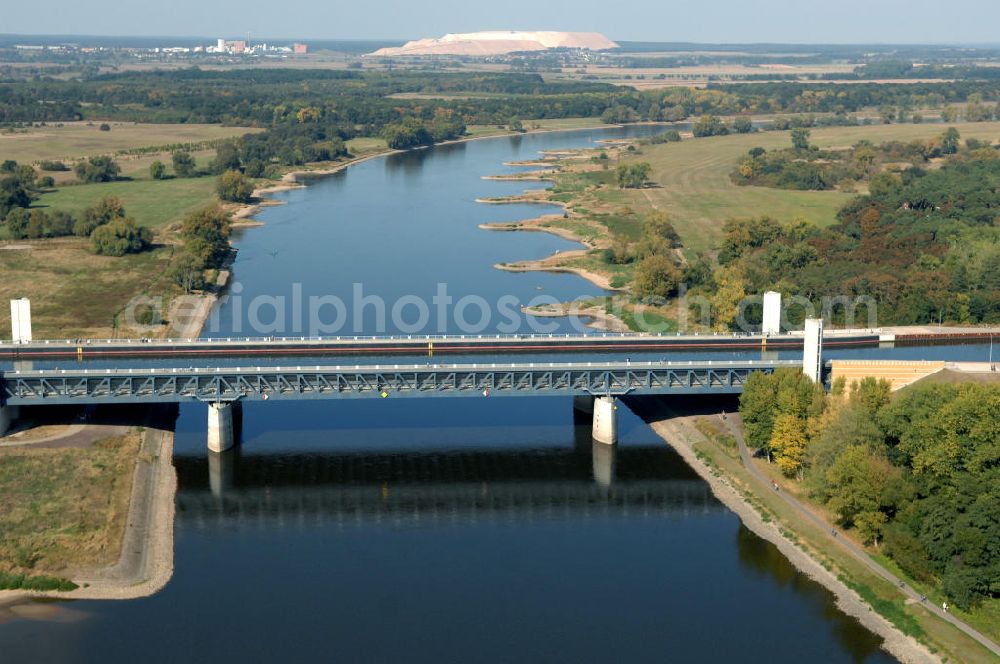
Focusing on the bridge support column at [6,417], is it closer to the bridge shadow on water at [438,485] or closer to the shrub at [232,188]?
the bridge shadow on water at [438,485]

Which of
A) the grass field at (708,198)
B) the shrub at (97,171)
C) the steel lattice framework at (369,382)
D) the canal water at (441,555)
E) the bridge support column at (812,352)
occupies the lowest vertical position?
the canal water at (441,555)

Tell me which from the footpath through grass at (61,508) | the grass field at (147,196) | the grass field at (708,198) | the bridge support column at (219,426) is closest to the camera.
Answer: the footpath through grass at (61,508)

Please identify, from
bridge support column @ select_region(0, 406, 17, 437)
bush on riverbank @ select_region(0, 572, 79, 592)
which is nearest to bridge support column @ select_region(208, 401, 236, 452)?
bridge support column @ select_region(0, 406, 17, 437)

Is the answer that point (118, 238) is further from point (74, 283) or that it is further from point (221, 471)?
point (221, 471)

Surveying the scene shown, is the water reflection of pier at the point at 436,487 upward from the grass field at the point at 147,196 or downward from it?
downward

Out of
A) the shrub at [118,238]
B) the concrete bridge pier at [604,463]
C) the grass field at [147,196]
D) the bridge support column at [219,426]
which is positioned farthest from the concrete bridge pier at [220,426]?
the grass field at [147,196]

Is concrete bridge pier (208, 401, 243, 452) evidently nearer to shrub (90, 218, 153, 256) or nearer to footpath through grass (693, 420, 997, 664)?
footpath through grass (693, 420, 997, 664)
